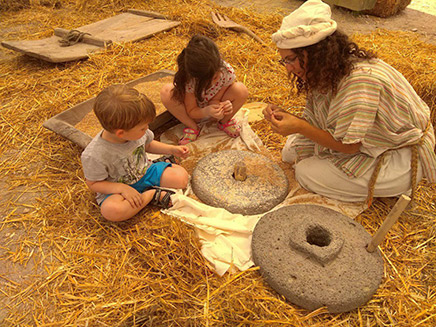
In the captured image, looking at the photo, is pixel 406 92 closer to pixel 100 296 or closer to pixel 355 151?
pixel 355 151

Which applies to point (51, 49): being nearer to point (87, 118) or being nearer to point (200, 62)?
point (87, 118)

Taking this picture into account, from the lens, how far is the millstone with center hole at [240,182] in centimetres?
231

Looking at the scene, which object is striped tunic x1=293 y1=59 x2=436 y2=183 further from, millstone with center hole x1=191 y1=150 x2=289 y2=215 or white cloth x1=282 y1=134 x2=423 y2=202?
millstone with center hole x1=191 y1=150 x2=289 y2=215

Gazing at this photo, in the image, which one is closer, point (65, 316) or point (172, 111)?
point (65, 316)

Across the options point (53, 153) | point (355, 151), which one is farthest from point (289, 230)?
point (53, 153)

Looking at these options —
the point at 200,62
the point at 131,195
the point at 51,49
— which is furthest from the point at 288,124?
the point at 51,49

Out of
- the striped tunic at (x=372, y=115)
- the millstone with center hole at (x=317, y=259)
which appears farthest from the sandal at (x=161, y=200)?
the striped tunic at (x=372, y=115)

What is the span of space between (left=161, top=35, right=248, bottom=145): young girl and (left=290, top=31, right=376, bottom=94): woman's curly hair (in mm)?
701

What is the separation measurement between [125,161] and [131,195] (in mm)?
213

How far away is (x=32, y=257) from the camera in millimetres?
2027

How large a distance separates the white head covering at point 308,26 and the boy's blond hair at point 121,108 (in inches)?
33.9

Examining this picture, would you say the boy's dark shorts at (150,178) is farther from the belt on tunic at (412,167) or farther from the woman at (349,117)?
the belt on tunic at (412,167)

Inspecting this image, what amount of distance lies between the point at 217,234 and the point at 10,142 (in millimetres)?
2028

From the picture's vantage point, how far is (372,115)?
1.99m
